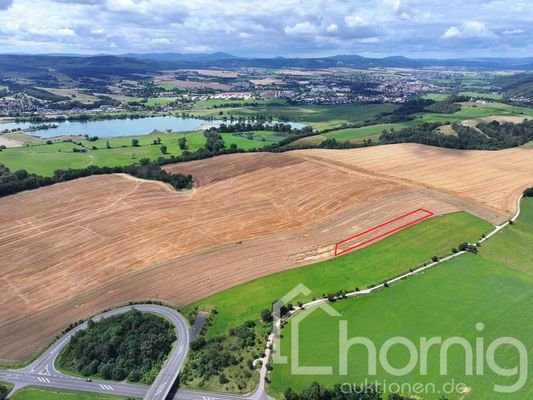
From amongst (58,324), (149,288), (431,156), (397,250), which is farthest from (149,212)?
(431,156)

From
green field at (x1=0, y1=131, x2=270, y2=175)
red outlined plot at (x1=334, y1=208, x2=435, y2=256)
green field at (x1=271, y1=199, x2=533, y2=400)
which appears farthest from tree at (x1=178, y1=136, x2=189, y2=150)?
green field at (x1=271, y1=199, x2=533, y2=400)

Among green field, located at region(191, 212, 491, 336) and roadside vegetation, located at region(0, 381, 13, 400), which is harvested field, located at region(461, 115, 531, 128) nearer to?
green field, located at region(191, 212, 491, 336)

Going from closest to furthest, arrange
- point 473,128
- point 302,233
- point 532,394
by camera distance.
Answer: point 532,394 < point 302,233 < point 473,128

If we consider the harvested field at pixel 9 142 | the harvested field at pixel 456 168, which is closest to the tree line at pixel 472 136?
the harvested field at pixel 456 168

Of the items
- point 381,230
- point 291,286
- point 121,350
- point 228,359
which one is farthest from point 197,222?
point 228,359

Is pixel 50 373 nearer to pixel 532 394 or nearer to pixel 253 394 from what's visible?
pixel 253 394

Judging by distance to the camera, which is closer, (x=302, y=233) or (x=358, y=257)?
(x=358, y=257)
